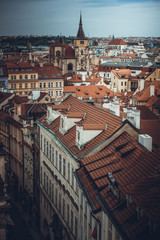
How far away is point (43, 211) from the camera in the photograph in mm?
33438

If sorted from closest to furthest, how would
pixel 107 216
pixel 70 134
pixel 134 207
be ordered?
pixel 134 207 < pixel 107 216 < pixel 70 134

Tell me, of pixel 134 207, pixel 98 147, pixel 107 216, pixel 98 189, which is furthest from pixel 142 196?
pixel 98 147

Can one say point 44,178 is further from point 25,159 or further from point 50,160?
point 25,159

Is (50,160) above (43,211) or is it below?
above

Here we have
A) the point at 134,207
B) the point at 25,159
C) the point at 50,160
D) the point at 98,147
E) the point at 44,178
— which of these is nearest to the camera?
the point at 134,207

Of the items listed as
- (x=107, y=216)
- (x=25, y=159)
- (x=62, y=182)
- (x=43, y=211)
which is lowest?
(x=43, y=211)

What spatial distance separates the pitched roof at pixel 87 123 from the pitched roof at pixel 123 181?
103 cm

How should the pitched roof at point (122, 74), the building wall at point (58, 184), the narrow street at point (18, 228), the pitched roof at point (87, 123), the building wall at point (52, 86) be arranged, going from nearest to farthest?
the pitched roof at point (87, 123) → the building wall at point (58, 184) → the narrow street at point (18, 228) → the building wall at point (52, 86) → the pitched roof at point (122, 74)

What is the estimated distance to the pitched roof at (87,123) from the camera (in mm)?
22812

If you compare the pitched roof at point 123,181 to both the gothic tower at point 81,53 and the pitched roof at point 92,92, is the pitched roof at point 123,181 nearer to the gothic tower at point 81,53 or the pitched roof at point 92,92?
the pitched roof at point 92,92

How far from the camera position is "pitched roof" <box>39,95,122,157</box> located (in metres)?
22.8

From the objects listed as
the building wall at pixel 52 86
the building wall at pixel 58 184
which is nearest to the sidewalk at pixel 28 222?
the building wall at pixel 58 184

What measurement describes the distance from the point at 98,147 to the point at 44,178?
11.9 m

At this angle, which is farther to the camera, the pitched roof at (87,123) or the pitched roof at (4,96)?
the pitched roof at (4,96)
